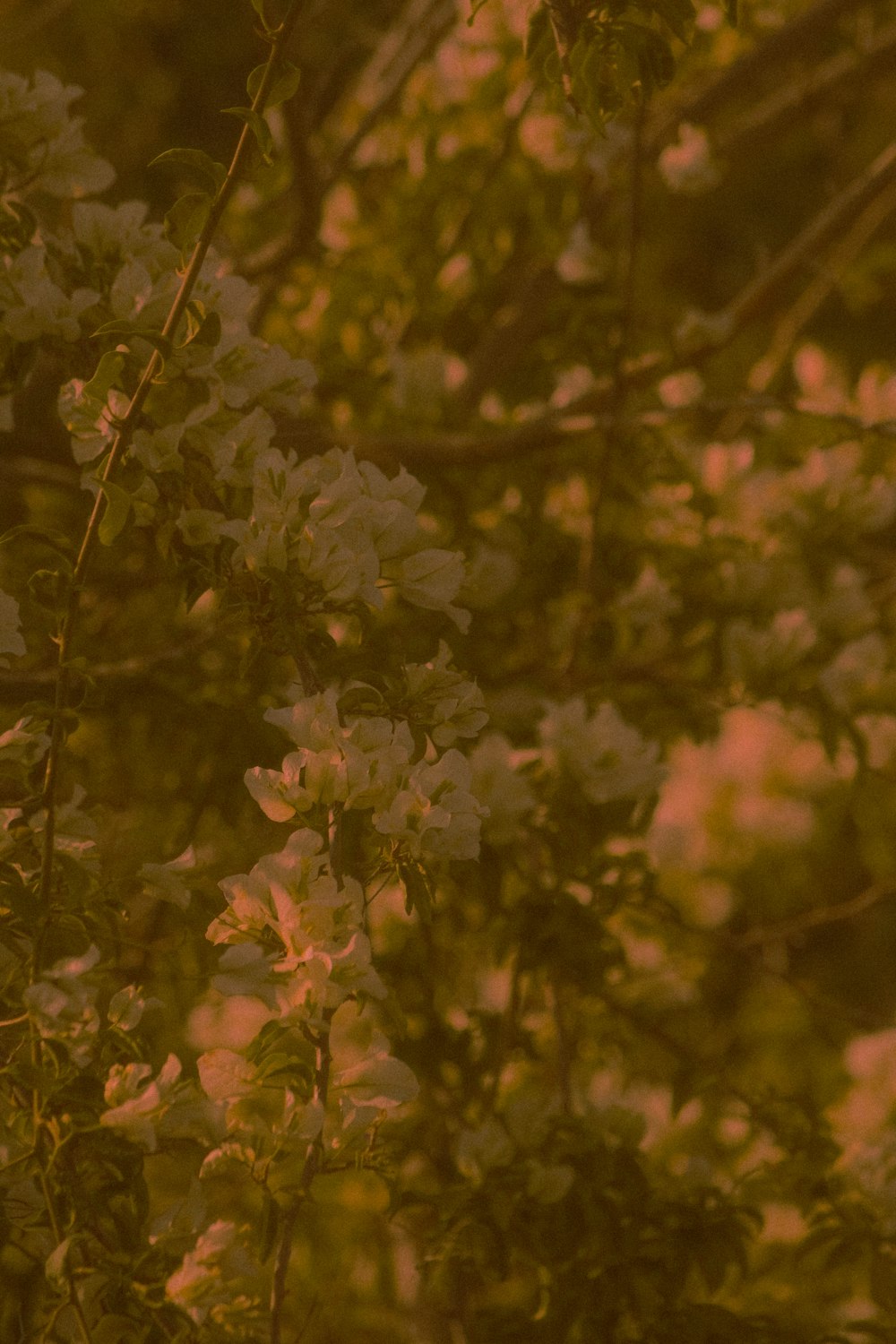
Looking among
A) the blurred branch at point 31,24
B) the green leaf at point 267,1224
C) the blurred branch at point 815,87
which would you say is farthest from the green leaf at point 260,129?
the blurred branch at point 31,24

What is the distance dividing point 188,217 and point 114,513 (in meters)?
0.24

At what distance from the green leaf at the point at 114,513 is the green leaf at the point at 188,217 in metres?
0.20

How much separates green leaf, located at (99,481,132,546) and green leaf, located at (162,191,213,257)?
0.66 feet

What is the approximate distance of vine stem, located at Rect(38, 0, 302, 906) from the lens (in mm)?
1052

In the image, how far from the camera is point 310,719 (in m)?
1.06

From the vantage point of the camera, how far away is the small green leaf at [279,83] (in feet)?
3.49

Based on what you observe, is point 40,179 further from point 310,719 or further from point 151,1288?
point 151,1288

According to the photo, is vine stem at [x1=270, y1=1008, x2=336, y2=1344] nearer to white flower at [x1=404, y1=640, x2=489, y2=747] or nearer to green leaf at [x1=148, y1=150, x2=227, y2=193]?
white flower at [x1=404, y1=640, x2=489, y2=747]

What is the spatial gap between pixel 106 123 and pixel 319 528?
3005 millimetres

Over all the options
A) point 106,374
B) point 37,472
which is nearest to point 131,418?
point 106,374

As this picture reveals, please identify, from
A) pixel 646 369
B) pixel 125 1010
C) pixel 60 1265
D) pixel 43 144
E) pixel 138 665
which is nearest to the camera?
pixel 60 1265

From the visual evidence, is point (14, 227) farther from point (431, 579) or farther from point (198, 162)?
point (431, 579)

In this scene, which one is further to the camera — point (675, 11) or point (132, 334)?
point (675, 11)

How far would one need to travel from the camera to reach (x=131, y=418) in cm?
107
